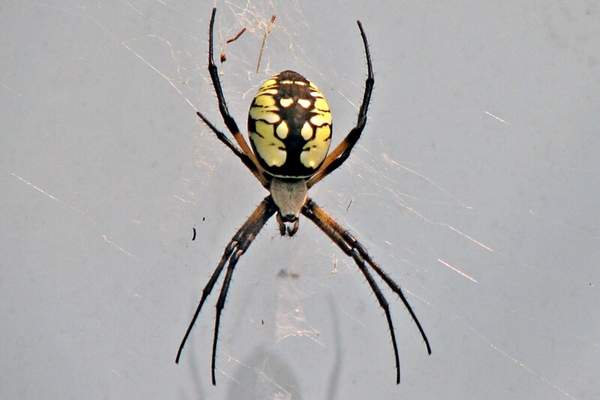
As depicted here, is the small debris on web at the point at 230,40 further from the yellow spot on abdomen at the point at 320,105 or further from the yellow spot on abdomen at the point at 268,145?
the yellow spot on abdomen at the point at 320,105

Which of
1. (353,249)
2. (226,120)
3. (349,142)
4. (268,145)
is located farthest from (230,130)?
(353,249)

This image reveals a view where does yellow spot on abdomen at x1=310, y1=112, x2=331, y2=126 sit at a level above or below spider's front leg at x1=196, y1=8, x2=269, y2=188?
above

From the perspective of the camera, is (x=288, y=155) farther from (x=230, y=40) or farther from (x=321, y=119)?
(x=230, y=40)

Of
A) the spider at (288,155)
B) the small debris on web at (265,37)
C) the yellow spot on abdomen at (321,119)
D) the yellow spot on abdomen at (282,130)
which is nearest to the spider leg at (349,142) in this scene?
the spider at (288,155)

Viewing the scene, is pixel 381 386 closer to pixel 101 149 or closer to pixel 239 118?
pixel 239 118

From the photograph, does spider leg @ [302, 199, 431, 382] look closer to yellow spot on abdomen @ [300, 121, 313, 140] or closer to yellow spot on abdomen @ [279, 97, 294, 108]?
yellow spot on abdomen @ [300, 121, 313, 140]

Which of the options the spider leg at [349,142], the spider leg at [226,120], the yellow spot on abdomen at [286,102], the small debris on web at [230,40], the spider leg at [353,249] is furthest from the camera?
the small debris on web at [230,40]

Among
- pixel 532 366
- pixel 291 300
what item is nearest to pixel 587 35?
pixel 532 366

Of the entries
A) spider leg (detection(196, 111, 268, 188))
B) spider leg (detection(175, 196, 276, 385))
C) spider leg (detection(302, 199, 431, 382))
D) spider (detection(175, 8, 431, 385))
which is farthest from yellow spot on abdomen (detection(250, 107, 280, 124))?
spider leg (detection(302, 199, 431, 382))
